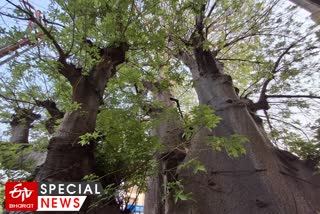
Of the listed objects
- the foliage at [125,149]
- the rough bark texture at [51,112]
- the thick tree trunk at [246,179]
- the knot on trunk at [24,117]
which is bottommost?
the thick tree trunk at [246,179]

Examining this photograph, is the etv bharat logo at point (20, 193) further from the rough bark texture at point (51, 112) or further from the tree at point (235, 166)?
the tree at point (235, 166)

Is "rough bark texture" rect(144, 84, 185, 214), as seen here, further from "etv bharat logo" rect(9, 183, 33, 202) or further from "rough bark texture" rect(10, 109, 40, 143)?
"rough bark texture" rect(10, 109, 40, 143)

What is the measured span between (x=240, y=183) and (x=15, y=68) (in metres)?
2.73

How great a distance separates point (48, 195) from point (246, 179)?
1.78m

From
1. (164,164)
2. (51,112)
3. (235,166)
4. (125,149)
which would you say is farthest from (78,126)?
(235,166)

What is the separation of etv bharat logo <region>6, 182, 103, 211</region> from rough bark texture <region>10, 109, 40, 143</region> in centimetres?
174

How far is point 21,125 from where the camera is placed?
140 inches

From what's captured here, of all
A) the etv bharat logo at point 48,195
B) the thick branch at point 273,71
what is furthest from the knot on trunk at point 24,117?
the thick branch at point 273,71

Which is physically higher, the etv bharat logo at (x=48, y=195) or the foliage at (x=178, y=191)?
the etv bharat logo at (x=48, y=195)

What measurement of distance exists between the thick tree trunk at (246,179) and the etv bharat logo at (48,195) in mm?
933

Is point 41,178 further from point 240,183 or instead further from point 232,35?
point 232,35

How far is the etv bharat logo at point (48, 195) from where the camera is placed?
1.69 m

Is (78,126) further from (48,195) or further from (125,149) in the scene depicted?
(48,195)

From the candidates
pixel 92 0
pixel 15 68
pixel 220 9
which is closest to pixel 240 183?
pixel 92 0
